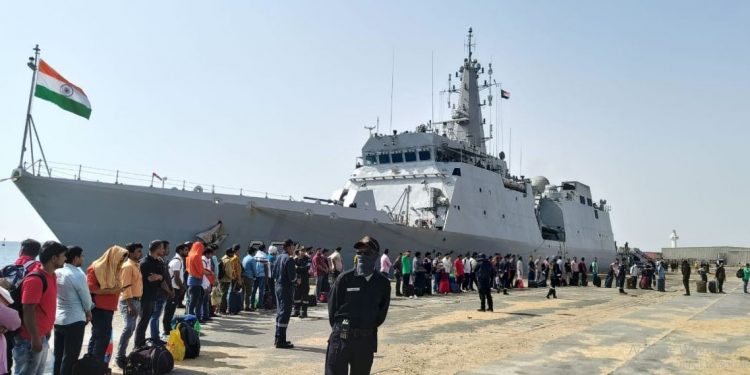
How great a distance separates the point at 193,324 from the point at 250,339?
1.14 meters

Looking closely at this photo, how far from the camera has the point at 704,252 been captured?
82.9 meters

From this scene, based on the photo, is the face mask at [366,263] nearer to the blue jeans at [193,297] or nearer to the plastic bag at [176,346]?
the plastic bag at [176,346]

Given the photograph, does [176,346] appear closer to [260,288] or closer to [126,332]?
[126,332]

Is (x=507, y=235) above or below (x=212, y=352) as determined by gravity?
above

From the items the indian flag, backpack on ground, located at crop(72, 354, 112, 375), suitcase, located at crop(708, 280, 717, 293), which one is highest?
the indian flag

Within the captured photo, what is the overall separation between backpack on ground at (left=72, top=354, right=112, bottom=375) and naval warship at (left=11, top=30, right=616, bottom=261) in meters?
10.5

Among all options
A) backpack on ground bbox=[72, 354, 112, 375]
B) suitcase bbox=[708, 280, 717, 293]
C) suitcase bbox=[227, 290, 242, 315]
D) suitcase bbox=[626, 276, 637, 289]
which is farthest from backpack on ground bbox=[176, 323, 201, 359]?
suitcase bbox=[708, 280, 717, 293]

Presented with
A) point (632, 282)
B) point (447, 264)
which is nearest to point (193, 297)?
point (447, 264)

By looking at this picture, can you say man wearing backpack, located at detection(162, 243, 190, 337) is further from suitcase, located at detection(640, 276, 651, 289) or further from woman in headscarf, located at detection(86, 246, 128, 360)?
suitcase, located at detection(640, 276, 651, 289)

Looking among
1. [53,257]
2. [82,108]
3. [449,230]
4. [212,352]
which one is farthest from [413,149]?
[53,257]

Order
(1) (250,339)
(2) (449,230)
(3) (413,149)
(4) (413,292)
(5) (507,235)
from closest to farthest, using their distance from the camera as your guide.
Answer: (1) (250,339)
(4) (413,292)
(2) (449,230)
(3) (413,149)
(5) (507,235)

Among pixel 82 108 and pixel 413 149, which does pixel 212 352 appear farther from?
pixel 413 149

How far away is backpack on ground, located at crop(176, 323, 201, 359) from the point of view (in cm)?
633

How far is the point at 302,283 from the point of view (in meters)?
10.1
